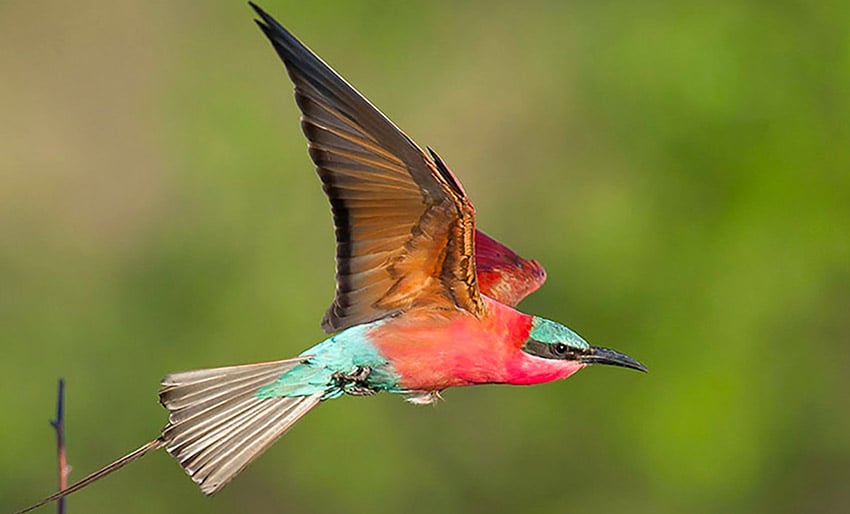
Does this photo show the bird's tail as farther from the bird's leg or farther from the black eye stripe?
the black eye stripe

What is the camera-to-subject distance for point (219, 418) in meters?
3.13

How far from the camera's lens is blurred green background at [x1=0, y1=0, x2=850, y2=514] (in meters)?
5.91

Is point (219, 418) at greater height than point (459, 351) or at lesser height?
lesser

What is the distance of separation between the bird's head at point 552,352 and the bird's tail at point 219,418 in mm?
516

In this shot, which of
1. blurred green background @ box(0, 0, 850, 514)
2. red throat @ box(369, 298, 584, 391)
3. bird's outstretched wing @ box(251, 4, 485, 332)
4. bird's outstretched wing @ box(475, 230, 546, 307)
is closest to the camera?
bird's outstretched wing @ box(251, 4, 485, 332)

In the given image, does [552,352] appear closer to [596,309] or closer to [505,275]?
[505,275]

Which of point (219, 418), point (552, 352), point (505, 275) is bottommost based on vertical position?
point (219, 418)

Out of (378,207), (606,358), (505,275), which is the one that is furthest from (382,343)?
(505,275)

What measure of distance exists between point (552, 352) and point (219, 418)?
73 cm

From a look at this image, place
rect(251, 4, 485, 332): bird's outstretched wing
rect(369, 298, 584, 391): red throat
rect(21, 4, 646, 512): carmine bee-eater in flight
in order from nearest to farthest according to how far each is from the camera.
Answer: rect(251, 4, 485, 332): bird's outstretched wing
rect(21, 4, 646, 512): carmine bee-eater in flight
rect(369, 298, 584, 391): red throat

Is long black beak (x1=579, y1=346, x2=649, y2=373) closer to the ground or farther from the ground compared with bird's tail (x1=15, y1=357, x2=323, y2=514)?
farther from the ground

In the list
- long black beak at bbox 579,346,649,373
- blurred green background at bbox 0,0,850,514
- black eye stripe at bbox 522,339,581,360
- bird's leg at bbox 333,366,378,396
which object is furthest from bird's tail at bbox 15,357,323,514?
blurred green background at bbox 0,0,850,514

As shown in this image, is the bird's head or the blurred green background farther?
the blurred green background

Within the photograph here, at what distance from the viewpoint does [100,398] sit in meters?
5.96
